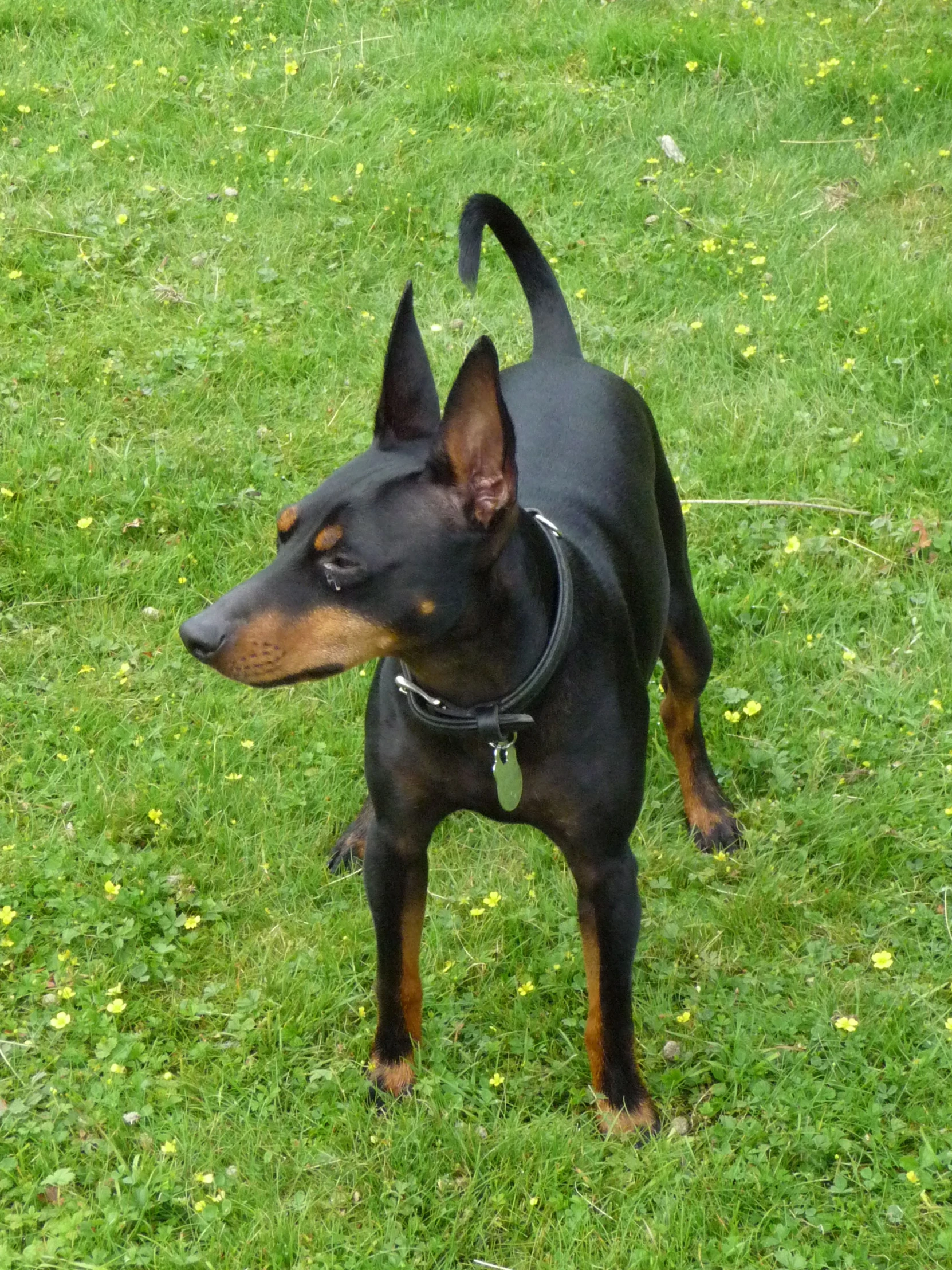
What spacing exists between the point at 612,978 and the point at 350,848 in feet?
3.12

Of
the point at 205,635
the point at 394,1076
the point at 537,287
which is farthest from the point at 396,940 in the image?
the point at 537,287

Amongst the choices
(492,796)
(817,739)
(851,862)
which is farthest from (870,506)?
(492,796)

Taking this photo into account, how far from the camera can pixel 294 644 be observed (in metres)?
2.41

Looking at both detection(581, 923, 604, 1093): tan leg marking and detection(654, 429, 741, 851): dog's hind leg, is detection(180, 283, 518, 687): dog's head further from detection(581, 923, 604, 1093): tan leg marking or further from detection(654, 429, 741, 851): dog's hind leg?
detection(654, 429, 741, 851): dog's hind leg

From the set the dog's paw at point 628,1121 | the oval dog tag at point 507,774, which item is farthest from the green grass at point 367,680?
the oval dog tag at point 507,774

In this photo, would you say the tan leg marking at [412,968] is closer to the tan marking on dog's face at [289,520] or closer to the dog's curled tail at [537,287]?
the tan marking on dog's face at [289,520]

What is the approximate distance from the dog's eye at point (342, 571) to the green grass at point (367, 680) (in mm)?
1238

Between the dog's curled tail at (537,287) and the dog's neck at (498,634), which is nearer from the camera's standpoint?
the dog's neck at (498,634)

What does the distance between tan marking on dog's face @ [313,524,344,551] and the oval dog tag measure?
0.49m

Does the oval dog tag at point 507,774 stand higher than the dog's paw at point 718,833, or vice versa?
the oval dog tag at point 507,774

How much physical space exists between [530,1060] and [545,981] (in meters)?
0.20

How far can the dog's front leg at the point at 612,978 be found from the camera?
9.22ft

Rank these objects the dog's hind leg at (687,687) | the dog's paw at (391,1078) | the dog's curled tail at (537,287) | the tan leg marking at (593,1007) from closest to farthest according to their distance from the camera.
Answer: the tan leg marking at (593,1007) → the dog's paw at (391,1078) → the dog's curled tail at (537,287) → the dog's hind leg at (687,687)

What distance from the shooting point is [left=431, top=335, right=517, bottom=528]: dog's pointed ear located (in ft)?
7.70
